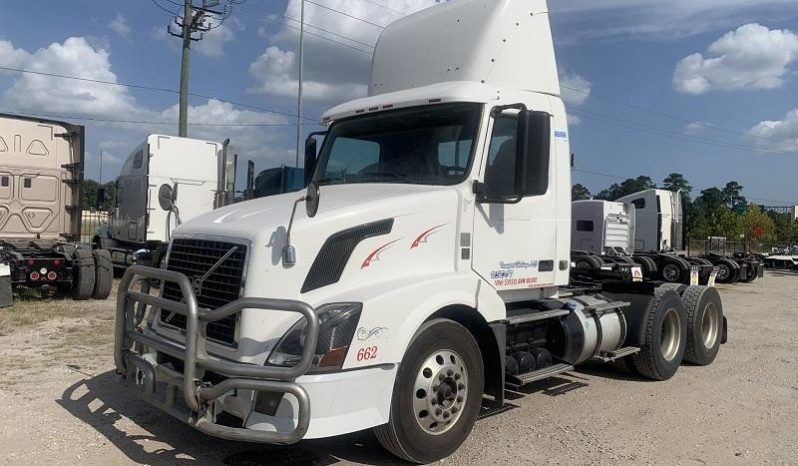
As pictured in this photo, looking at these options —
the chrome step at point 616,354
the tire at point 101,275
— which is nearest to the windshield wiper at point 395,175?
the chrome step at point 616,354

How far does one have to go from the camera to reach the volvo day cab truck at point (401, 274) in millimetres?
3996

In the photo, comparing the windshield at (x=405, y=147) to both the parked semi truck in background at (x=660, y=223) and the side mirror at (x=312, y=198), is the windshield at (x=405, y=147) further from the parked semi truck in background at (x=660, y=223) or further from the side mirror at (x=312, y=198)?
the parked semi truck in background at (x=660, y=223)

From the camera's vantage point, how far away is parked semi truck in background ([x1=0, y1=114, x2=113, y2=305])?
466 inches

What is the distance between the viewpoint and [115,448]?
478cm

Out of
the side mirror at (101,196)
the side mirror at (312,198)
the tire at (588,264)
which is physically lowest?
the tire at (588,264)

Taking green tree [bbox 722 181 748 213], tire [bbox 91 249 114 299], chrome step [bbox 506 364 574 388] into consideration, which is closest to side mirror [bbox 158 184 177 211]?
chrome step [bbox 506 364 574 388]

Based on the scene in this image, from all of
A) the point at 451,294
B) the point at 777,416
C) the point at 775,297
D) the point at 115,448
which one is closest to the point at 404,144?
the point at 451,294

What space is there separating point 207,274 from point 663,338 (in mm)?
5653

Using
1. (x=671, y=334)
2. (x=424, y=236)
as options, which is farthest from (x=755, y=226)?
(x=424, y=236)

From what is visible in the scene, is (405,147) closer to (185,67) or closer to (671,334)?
(671,334)

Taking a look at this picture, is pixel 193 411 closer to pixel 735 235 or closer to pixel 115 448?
pixel 115 448

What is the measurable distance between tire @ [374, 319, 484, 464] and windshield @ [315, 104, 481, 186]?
1232mm

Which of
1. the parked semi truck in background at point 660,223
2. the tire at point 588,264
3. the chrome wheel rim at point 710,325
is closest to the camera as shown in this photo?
the tire at point 588,264

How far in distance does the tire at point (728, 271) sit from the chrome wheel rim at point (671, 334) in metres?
17.7
